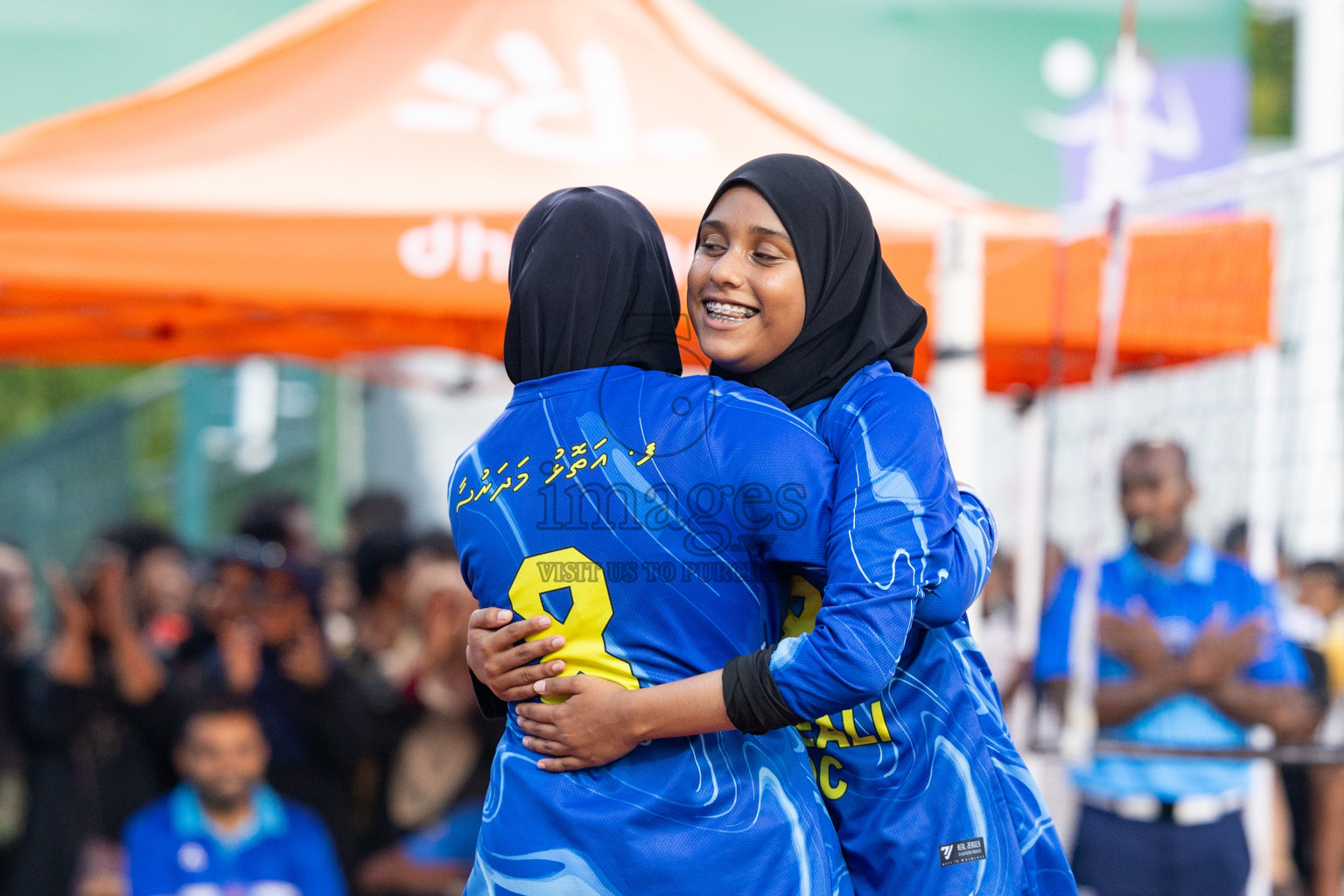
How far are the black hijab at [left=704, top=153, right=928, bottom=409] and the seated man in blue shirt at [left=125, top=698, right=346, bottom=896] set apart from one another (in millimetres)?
3162

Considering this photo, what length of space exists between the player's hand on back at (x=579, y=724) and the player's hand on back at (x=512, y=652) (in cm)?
2

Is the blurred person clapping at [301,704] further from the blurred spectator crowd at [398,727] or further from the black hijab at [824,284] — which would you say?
the black hijab at [824,284]

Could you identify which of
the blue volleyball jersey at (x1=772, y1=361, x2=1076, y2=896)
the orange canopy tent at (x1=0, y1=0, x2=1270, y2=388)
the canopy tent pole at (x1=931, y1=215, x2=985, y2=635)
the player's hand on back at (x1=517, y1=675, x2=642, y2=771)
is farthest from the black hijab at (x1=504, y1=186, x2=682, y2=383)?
the orange canopy tent at (x1=0, y1=0, x2=1270, y2=388)

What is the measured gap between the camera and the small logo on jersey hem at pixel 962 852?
1896 millimetres

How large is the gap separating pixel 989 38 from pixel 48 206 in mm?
4877

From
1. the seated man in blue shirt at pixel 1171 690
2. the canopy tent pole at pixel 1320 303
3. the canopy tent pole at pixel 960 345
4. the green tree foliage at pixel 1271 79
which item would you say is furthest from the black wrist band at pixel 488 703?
the green tree foliage at pixel 1271 79

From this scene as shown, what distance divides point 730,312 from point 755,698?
22.4 inches

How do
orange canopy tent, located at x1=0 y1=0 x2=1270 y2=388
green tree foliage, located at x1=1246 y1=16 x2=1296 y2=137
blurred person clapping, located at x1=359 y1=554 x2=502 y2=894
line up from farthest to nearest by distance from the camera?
green tree foliage, located at x1=1246 y1=16 x2=1296 y2=137
blurred person clapping, located at x1=359 y1=554 x2=502 y2=894
orange canopy tent, located at x1=0 y1=0 x2=1270 y2=388

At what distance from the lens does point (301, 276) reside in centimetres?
376

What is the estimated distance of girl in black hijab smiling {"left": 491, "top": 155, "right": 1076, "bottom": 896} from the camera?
173 cm

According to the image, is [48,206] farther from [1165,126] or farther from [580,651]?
[1165,126]

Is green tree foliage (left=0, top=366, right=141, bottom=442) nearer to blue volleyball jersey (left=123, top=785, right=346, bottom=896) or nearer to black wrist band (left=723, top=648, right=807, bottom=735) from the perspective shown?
blue volleyball jersey (left=123, top=785, right=346, bottom=896)

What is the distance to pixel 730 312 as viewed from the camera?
6.46 ft

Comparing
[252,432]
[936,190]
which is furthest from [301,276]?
[252,432]
